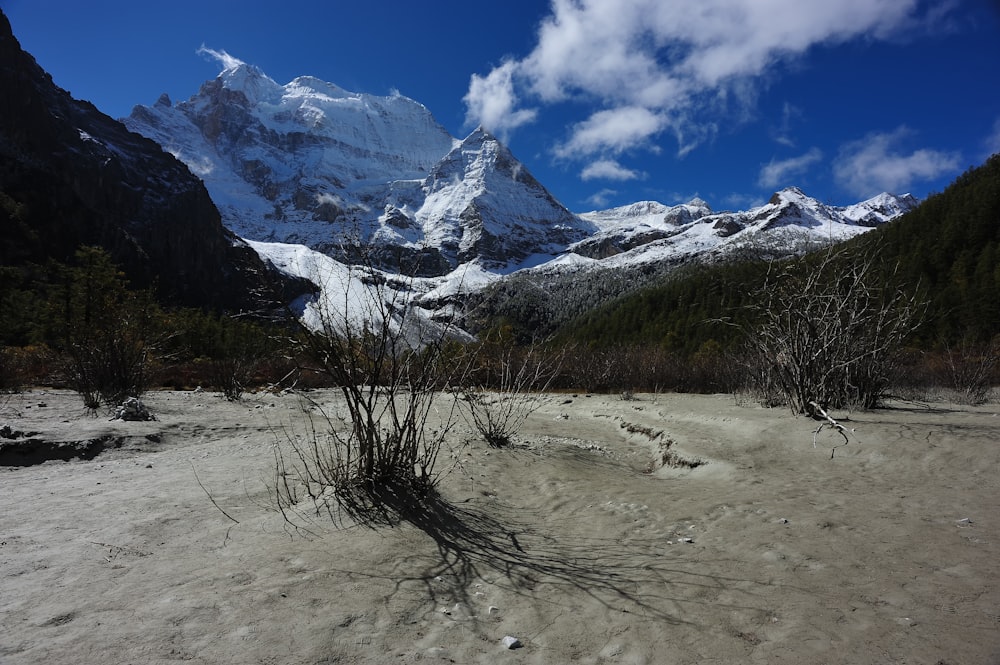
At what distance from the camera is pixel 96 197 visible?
84.2 m

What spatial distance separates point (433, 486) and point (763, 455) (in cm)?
460

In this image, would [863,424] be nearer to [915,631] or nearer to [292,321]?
[915,631]

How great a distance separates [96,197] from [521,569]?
361ft

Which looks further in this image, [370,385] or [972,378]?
[972,378]

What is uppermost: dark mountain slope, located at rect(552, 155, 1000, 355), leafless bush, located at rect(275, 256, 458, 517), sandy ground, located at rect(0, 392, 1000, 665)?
dark mountain slope, located at rect(552, 155, 1000, 355)

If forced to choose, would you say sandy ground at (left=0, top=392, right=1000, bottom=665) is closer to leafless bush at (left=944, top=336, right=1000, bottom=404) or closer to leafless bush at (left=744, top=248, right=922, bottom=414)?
leafless bush at (left=744, top=248, right=922, bottom=414)

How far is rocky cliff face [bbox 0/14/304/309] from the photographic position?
61.9 metres

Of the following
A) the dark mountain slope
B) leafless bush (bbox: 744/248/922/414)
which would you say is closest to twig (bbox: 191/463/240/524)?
leafless bush (bbox: 744/248/922/414)

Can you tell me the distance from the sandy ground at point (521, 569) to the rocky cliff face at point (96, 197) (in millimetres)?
51387

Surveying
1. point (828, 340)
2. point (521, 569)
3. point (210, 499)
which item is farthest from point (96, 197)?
point (521, 569)

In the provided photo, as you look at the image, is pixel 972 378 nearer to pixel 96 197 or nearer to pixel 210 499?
pixel 210 499

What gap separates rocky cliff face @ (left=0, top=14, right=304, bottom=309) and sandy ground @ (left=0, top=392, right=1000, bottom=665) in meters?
51.4

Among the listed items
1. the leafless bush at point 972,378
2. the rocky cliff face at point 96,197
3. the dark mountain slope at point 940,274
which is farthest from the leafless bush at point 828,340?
the rocky cliff face at point 96,197

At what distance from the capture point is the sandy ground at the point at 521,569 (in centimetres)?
203
